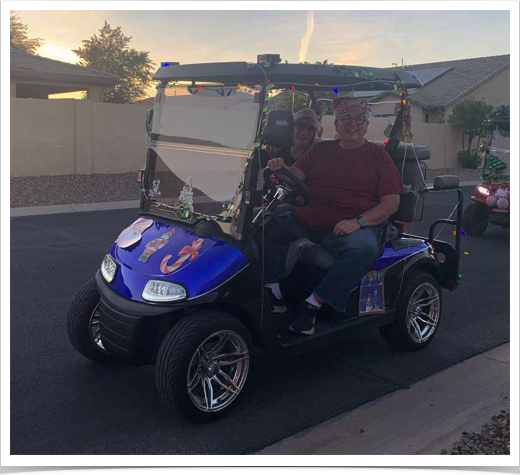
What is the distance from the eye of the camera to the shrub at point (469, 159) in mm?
27281

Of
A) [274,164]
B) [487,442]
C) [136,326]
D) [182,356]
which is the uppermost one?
[274,164]

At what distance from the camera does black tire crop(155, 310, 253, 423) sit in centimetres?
331

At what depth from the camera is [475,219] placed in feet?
34.3

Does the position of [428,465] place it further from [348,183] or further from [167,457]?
[348,183]

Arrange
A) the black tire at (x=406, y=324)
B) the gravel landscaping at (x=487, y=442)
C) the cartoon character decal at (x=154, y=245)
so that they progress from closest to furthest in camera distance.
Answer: the gravel landscaping at (x=487, y=442)
the cartoon character decal at (x=154, y=245)
the black tire at (x=406, y=324)

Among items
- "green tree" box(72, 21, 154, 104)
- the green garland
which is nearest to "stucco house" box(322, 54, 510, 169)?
the green garland

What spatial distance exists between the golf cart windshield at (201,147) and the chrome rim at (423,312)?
1.91m

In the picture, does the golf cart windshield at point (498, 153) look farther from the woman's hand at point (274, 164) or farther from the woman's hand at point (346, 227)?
the woman's hand at point (274, 164)

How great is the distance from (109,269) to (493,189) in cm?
867

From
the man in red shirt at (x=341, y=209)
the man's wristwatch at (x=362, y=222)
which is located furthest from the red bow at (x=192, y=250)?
the man's wristwatch at (x=362, y=222)

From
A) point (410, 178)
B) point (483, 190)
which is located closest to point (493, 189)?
point (483, 190)

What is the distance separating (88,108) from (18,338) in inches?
519

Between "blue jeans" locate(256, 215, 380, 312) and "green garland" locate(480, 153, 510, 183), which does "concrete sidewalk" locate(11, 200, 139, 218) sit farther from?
"blue jeans" locate(256, 215, 380, 312)

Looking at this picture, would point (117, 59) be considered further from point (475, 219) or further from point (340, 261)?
→ point (340, 261)
